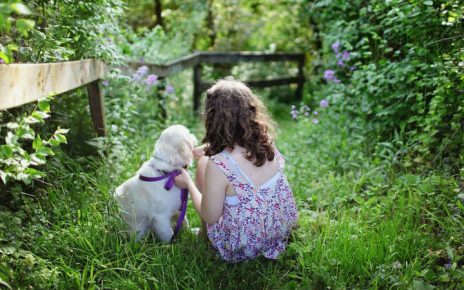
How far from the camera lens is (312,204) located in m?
3.73

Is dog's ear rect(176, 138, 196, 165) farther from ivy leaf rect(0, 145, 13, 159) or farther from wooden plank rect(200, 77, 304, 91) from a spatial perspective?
wooden plank rect(200, 77, 304, 91)

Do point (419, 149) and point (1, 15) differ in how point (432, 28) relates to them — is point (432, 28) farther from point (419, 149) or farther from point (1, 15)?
point (1, 15)

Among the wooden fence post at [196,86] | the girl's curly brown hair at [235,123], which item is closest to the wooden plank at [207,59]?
the wooden fence post at [196,86]

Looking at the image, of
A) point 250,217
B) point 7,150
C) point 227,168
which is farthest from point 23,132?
point 250,217

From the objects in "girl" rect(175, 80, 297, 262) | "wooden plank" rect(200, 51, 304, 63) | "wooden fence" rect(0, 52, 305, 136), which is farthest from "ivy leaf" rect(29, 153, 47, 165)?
"wooden plank" rect(200, 51, 304, 63)

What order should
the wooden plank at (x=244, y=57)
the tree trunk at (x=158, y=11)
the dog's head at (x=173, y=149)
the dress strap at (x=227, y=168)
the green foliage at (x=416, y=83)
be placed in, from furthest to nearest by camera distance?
the tree trunk at (x=158, y=11)
the wooden plank at (x=244, y=57)
the green foliage at (x=416, y=83)
the dog's head at (x=173, y=149)
the dress strap at (x=227, y=168)

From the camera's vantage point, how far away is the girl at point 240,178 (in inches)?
107

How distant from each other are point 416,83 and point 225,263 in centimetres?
228

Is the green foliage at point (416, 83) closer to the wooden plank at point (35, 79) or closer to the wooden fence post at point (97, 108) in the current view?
the wooden fence post at point (97, 108)

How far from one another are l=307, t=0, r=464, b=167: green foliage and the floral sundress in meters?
1.44

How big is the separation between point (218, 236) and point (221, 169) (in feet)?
1.51

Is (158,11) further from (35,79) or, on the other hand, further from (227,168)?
(35,79)

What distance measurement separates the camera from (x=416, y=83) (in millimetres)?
3852

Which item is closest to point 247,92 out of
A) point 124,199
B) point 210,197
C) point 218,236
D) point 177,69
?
point 210,197
